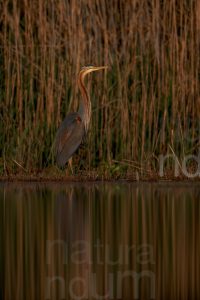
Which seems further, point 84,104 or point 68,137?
point 84,104

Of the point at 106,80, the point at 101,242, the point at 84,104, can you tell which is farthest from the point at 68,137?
the point at 101,242

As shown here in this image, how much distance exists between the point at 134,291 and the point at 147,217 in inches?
88.0

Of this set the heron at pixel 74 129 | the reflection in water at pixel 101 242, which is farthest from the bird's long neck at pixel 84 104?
the reflection in water at pixel 101 242

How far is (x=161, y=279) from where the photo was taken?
549 centimetres

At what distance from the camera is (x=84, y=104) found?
9.94 metres

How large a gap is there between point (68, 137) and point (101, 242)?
3.50m

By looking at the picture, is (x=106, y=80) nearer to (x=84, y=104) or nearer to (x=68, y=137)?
(x=84, y=104)

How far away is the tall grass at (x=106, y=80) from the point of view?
32.6ft

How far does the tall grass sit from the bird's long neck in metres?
0.20

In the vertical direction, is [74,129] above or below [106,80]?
below

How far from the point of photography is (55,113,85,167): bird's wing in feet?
31.6

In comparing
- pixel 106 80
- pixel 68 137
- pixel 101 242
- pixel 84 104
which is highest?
pixel 106 80

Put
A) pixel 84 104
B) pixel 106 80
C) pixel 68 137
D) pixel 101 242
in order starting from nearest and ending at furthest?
pixel 101 242, pixel 68 137, pixel 84 104, pixel 106 80

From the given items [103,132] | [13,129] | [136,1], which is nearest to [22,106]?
[13,129]
